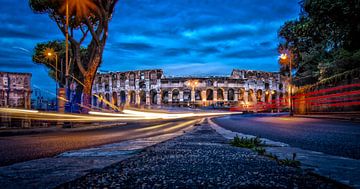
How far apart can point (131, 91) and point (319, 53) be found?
4825 centimetres

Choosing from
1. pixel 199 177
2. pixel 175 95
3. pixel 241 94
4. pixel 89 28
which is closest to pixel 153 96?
pixel 175 95

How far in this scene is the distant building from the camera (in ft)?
171

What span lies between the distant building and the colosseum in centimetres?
1485

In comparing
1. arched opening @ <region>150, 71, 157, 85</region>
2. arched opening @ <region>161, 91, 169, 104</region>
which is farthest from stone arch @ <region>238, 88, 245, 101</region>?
arched opening @ <region>150, 71, 157, 85</region>

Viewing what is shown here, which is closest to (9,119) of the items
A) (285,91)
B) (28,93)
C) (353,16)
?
(353,16)

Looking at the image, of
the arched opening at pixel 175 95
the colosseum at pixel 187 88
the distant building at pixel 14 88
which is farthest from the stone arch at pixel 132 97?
the distant building at pixel 14 88

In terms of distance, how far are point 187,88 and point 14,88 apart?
34.7m

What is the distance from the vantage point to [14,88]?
5331cm

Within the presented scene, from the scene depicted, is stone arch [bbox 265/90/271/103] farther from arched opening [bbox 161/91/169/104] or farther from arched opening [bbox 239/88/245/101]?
arched opening [bbox 161/91/169/104]

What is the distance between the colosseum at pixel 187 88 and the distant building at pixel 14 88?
14.8 m

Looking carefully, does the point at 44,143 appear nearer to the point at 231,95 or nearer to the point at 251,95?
the point at 231,95

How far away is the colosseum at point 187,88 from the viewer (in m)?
61.3

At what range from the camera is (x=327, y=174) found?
1.93 metres

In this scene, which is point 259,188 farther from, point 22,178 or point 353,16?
point 353,16
